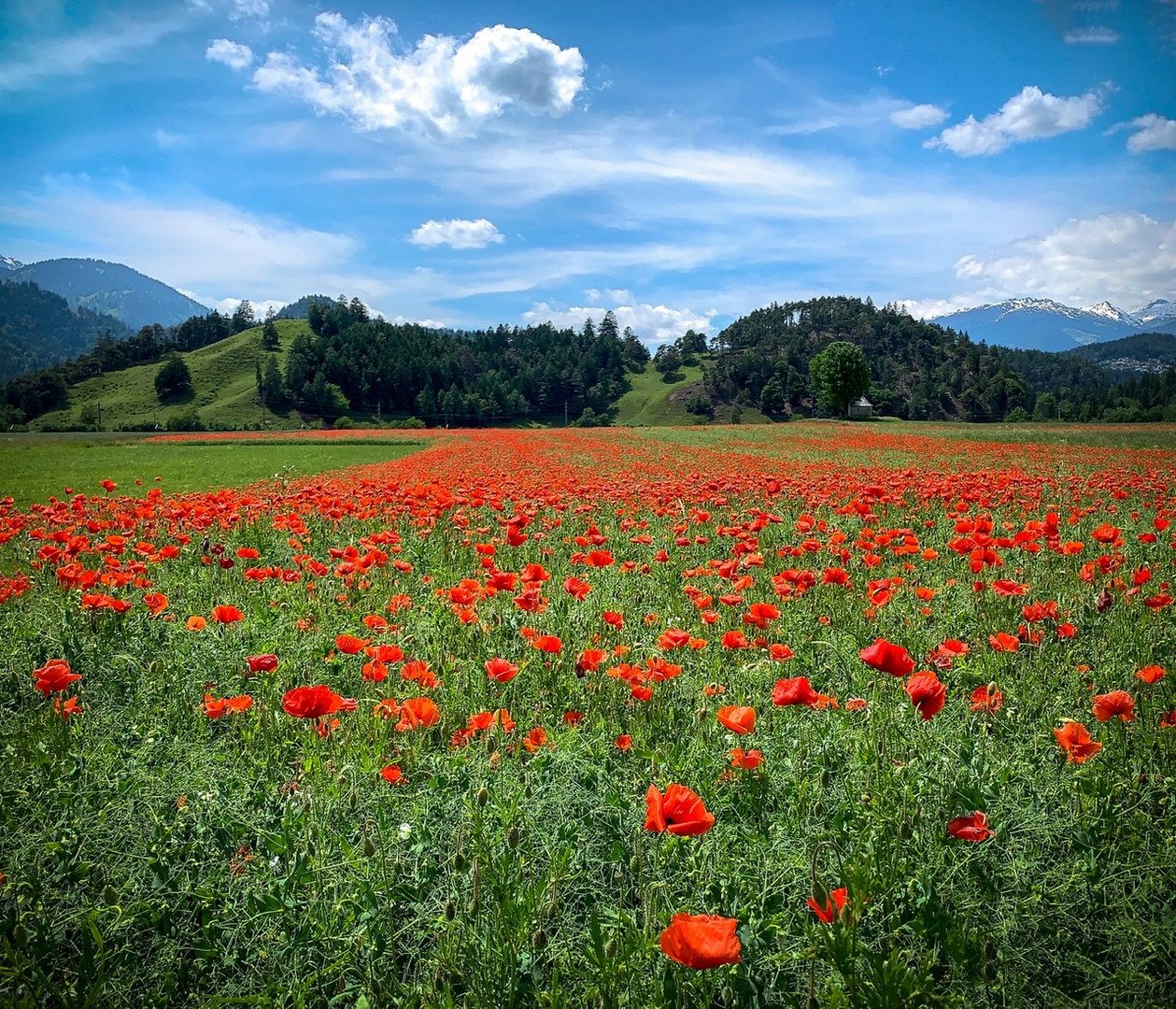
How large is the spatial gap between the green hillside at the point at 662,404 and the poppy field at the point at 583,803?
11464 centimetres

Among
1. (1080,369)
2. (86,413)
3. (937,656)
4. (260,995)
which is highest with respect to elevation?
(1080,369)

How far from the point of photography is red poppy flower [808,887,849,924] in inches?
59.2

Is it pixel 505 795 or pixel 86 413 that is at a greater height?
pixel 86 413

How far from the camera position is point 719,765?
2.47 m

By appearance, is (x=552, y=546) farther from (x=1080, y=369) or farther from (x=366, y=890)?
(x=1080, y=369)

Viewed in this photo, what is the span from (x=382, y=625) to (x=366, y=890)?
1486 mm

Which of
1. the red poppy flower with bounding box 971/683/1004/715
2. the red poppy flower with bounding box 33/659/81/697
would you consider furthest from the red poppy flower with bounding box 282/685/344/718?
the red poppy flower with bounding box 971/683/1004/715

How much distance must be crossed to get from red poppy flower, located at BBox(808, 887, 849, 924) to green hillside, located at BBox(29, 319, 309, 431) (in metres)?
96.8

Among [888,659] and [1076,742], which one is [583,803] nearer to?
[888,659]

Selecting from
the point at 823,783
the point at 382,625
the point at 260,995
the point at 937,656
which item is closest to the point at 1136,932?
the point at 823,783

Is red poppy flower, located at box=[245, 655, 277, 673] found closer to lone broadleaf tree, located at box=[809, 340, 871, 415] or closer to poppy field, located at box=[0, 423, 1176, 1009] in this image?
poppy field, located at box=[0, 423, 1176, 1009]

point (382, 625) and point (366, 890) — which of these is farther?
point (382, 625)

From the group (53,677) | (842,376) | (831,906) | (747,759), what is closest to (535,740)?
(747,759)

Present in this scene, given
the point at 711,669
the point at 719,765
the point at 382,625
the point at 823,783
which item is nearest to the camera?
the point at 823,783
